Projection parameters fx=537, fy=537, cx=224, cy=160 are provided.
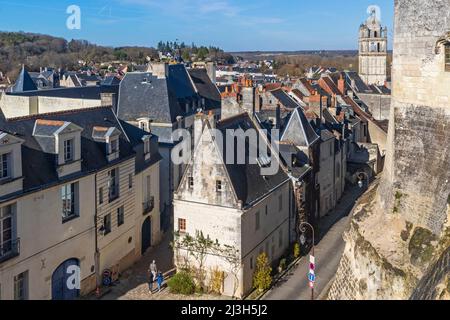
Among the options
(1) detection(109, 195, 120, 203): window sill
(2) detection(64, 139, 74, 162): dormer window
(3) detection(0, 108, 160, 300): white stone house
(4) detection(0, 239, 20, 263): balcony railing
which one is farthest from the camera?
(1) detection(109, 195, 120, 203): window sill

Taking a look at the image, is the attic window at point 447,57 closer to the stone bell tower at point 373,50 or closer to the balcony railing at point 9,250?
the balcony railing at point 9,250

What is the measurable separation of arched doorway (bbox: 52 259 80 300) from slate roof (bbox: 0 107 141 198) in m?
3.28

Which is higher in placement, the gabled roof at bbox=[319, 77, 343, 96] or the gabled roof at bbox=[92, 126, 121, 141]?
the gabled roof at bbox=[319, 77, 343, 96]

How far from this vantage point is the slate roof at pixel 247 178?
21.6 m

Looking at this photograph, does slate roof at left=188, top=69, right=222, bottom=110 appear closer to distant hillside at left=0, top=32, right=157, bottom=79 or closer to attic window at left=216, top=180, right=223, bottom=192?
attic window at left=216, top=180, right=223, bottom=192

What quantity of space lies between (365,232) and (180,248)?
837cm

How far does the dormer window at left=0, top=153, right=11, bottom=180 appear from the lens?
668 inches

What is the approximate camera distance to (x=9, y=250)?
56.7ft

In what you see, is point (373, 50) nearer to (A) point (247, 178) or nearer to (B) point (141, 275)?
(A) point (247, 178)

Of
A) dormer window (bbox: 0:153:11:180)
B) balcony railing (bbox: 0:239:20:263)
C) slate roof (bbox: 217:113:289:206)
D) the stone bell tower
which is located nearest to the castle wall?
slate roof (bbox: 217:113:289:206)
